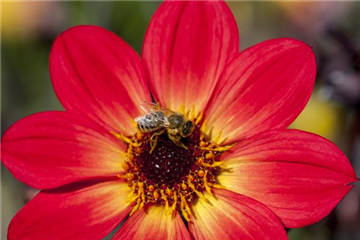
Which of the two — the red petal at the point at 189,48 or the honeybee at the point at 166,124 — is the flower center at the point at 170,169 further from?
the red petal at the point at 189,48

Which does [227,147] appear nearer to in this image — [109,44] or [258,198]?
[258,198]

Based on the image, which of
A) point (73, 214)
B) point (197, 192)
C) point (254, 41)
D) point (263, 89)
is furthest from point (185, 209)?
point (254, 41)

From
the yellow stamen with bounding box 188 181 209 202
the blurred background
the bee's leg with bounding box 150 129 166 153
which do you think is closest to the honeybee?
the bee's leg with bounding box 150 129 166 153

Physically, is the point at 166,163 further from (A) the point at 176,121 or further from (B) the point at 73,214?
(B) the point at 73,214

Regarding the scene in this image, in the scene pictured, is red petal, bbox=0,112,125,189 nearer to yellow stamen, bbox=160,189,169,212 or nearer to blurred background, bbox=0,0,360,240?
yellow stamen, bbox=160,189,169,212

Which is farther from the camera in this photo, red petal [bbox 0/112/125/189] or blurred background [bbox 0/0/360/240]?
blurred background [bbox 0/0/360/240]

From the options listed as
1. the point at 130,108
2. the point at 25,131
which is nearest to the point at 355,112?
the point at 130,108

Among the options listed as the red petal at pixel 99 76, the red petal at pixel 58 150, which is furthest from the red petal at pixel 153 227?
the red petal at pixel 99 76

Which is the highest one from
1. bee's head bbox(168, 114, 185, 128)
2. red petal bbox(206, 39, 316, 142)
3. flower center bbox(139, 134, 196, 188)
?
red petal bbox(206, 39, 316, 142)
